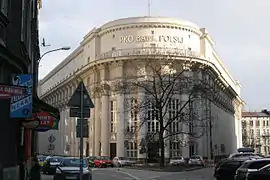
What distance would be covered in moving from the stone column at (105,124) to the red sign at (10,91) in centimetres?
6458

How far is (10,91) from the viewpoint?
8.46 meters

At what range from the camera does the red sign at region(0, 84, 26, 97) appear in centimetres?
829

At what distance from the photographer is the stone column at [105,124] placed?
72.9 metres

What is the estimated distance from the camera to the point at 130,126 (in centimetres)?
7038

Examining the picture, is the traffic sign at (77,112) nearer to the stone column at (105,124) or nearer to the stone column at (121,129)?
the stone column at (121,129)

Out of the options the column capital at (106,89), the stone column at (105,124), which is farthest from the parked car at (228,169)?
the column capital at (106,89)

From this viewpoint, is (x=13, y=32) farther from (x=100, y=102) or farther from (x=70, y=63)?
(x=70, y=63)

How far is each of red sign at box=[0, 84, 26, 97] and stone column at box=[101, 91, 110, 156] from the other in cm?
6458

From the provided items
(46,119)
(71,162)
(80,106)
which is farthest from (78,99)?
(71,162)

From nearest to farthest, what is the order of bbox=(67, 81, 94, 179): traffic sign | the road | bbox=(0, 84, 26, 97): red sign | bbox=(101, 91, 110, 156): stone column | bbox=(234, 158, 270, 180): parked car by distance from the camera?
bbox=(0, 84, 26, 97): red sign, bbox=(67, 81, 94, 179): traffic sign, bbox=(234, 158, 270, 180): parked car, the road, bbox=(101, 91, 110, 156): stone column

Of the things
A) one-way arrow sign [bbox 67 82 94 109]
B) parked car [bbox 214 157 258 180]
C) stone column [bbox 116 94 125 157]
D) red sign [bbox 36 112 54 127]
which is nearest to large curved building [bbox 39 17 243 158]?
stone column [bbox 116 94 125 157]

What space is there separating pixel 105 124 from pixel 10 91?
65.2 m

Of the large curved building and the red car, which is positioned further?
the large curved building

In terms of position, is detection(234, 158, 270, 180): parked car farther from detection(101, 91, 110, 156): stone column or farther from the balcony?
detection(101, 91, 110, 156): stone column
